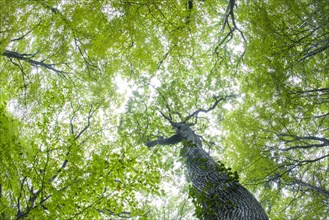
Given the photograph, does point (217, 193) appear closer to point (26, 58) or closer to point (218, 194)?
point (218, 194)

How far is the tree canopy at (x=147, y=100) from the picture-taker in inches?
200

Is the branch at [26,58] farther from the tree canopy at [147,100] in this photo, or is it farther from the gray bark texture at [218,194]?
the gray bark texture at [218,194]

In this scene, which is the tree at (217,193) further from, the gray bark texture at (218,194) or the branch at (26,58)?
the branch at (26,58)

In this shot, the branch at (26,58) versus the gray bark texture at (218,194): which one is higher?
the branch at (26,58)

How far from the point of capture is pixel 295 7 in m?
5.30

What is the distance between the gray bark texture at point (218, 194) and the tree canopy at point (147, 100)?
1.44 ft

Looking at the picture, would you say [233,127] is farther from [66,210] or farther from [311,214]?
[66,210]

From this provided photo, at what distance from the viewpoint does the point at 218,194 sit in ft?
16.7

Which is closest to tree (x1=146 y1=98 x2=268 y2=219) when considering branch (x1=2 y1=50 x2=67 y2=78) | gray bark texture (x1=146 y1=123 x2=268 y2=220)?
gray bark texture (x1=146 y1=123 x2=268 y2=220)

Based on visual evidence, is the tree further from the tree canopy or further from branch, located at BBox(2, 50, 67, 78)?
branch, located at BBox(2, 50, 67, 78)

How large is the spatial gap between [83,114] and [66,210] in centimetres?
651

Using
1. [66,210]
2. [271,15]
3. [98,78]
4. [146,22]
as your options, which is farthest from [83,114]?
[271,15]

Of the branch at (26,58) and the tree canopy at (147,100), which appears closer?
the tree canopy at (147,100)

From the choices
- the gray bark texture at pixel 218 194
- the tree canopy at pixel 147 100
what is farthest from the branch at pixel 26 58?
the gray bark texture at pixel 218 194
